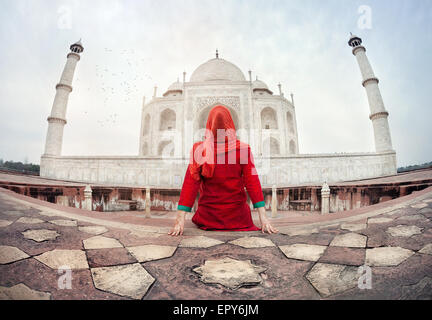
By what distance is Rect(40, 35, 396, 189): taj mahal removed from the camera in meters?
9.90

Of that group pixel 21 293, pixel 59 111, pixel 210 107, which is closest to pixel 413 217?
pixel 21 293

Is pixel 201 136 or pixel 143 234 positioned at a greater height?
pixel 201 136

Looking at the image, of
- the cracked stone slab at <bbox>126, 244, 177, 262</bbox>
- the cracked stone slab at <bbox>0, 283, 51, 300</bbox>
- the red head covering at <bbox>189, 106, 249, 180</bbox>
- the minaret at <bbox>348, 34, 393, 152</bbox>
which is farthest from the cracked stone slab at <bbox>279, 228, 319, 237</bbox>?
the minaret at <bbox>348, 34, 393, 152</bbox>

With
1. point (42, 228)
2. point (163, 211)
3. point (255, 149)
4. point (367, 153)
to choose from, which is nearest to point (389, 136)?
point (367, 153)

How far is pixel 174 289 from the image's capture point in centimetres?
85

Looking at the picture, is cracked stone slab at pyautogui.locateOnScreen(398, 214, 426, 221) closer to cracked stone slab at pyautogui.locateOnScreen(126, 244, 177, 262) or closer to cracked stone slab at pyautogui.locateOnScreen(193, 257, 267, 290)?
cracked stone slab at pyautogui.locateOnScreen(193, 257, 267, 290)

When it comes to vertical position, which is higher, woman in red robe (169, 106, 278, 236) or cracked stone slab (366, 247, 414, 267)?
woman in red robe (169, 106, 278, 236)

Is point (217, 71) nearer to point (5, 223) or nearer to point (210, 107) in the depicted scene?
point (210, 107)

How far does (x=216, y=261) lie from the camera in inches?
43.4

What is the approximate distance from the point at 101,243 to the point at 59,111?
14.3m

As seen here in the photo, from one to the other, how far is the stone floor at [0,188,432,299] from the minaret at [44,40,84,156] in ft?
41.4
